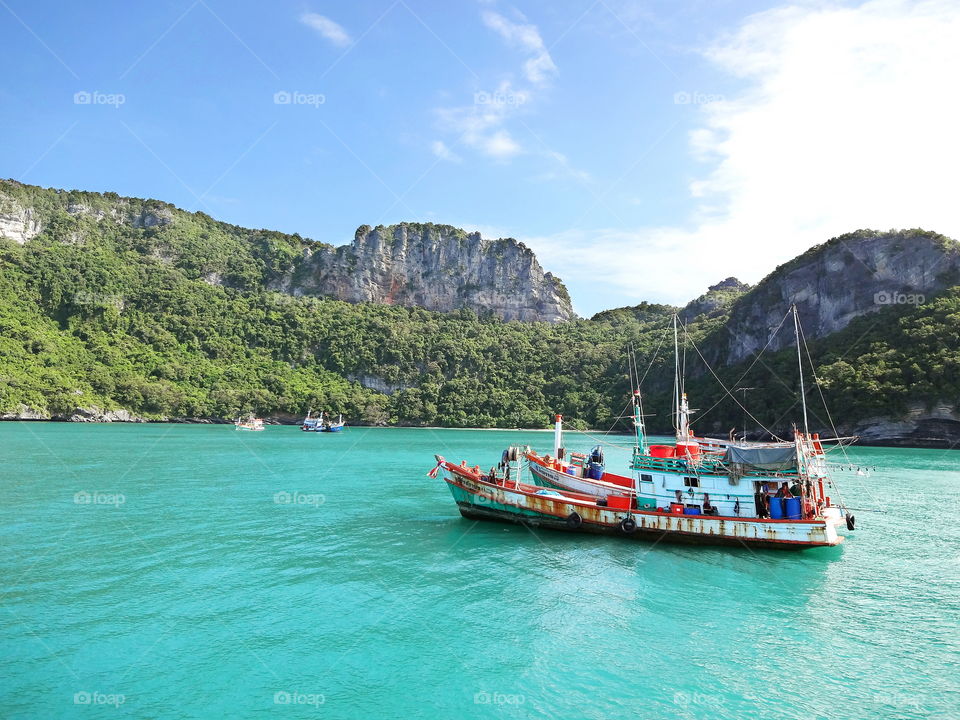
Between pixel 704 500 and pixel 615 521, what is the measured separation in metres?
3.85

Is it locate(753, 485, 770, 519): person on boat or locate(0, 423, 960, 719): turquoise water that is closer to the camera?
locate(0, 423, 960, 719): turquoise water

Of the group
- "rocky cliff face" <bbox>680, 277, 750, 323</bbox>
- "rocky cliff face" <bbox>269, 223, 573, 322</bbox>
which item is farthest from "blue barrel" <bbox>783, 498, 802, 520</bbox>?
"rocky cliff face" <bbox>269, 223, 573, 322</bbox>

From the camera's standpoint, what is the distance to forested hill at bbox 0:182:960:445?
295 feet

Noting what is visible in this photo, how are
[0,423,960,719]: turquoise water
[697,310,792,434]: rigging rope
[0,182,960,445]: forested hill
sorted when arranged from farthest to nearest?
1. [697,310,792,434]: rigging rope
2. [0,182,960,445]: forested hill
3. [0,423,960,719]: turquoise water

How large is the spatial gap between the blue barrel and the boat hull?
0.52 meters

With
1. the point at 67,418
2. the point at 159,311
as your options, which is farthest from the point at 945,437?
the point at 159,311

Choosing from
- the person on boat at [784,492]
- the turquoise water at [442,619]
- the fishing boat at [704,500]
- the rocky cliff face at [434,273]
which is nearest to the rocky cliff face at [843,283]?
the rocky cliff face at [434,273]

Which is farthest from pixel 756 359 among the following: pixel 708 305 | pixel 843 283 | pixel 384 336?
pixel 384 336

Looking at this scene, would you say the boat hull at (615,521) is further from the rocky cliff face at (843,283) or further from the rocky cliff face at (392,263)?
the rocky cliff face at (392,263)

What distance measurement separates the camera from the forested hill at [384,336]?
89.8 m

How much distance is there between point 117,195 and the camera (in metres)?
172

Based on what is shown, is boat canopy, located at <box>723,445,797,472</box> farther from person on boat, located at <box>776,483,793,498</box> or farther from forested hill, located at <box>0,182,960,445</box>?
forested hill, located at <box>0,182,960,445</box>

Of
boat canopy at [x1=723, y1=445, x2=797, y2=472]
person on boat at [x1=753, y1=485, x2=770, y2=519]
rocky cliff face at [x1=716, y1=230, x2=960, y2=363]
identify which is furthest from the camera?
rocky cliff face at [x1=716, y1=230, x2=960, y2=363]

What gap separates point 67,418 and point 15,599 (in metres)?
104
